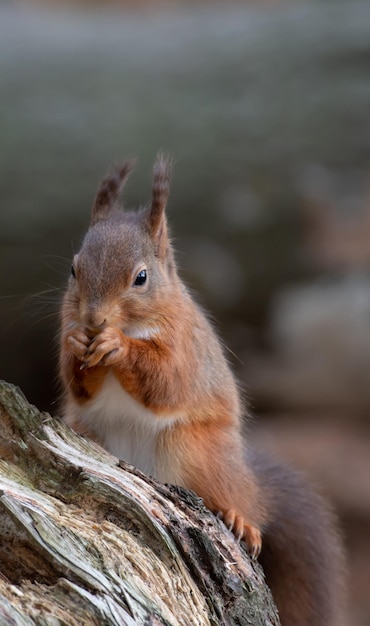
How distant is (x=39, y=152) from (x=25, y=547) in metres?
3.28

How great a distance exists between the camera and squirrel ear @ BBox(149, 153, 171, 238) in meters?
1.83

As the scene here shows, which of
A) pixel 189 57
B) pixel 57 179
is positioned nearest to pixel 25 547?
pixel 57 179

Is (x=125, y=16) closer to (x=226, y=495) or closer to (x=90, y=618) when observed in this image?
(x=226, y=495)

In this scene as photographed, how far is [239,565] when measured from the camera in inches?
59.4

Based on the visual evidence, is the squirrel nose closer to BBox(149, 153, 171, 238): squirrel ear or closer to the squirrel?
the squirrel

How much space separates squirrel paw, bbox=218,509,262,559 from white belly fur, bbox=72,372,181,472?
0.16 meters

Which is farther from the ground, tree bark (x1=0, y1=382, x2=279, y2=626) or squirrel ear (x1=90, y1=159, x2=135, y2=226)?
squirrel ear (x1=90, y1=159, x2=135, y2=226)

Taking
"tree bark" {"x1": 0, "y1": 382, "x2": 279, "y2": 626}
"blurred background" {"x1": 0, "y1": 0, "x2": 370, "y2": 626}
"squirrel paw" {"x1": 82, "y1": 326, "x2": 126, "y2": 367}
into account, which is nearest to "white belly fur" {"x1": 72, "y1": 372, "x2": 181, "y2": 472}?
"squirrel paw" {"x1": 82, "y1": 326, "x2": 126, "y2": 367}

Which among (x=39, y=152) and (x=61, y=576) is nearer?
(x=61, y=576)

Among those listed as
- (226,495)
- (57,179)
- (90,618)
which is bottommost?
(90,618)

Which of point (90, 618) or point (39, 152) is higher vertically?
point (39, 152)

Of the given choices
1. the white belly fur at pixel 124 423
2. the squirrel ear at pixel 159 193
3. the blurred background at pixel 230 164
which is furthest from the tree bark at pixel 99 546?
the blurred background at pixel 230 164

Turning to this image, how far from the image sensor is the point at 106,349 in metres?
1.65

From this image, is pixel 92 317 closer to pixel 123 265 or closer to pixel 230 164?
pixel 123 265
